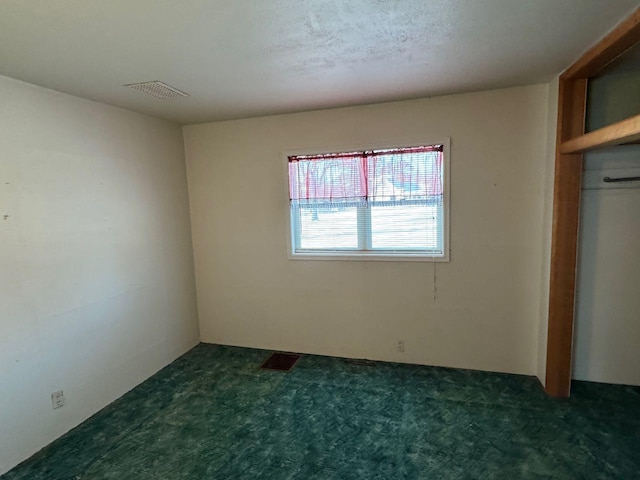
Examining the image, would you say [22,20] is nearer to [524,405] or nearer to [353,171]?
Result: [353,171]

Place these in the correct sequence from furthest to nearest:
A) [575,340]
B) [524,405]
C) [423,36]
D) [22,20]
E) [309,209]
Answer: [309,209] < [575,340] < [524,405] < [423,36] < [22,20]

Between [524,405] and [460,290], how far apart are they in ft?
3.25

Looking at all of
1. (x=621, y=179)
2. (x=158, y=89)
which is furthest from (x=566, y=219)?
(x=158, y=89)

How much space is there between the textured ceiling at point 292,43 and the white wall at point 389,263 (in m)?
0.41

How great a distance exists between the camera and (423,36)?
1.83 meters

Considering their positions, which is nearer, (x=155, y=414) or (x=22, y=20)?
(x=22, y=20)

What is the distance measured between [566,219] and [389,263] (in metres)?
1.43

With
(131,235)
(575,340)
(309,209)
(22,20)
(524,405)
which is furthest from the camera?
(309,209)

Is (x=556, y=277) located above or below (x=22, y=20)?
below

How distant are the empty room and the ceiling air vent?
0.15ft

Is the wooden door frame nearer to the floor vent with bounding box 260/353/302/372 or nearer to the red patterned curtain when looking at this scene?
the red patterned curtain

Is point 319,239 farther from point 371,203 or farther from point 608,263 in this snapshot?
point 608,263

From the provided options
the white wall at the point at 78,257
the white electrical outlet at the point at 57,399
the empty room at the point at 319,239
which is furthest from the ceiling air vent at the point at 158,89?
the white electrical outlet at the point at 57,399

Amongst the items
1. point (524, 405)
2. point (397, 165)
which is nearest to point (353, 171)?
point (397, 165)
